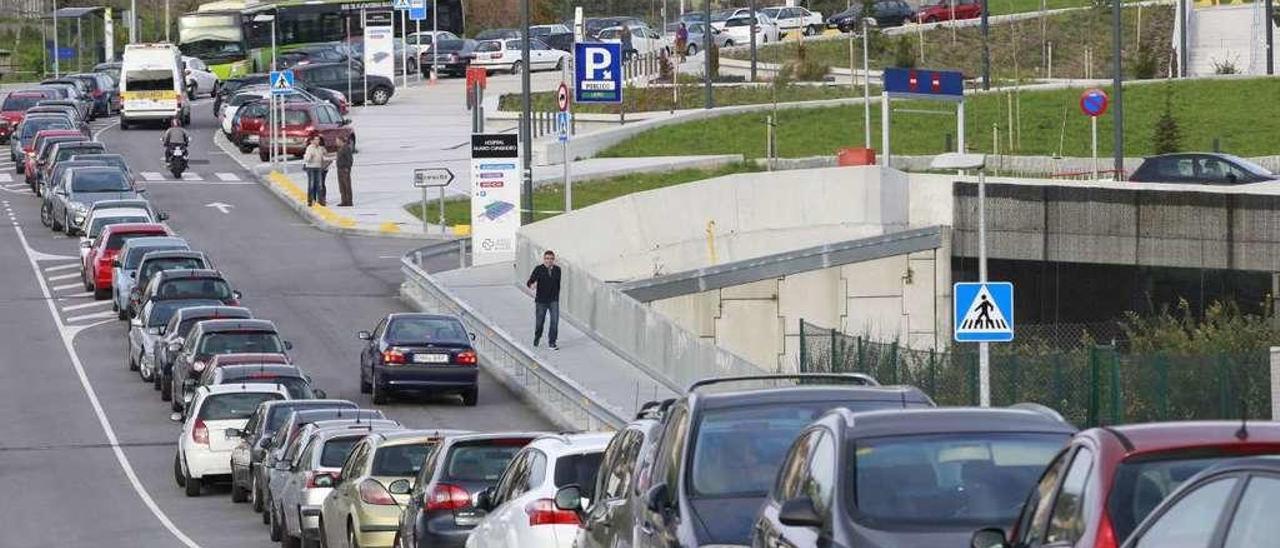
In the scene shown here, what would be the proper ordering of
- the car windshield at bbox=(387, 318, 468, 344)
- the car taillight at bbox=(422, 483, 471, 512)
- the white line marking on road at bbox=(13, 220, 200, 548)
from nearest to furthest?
the car taillight at bbox=(422, 483, 471, 512) → the white line marking on road at bbox=(13, 220, 200, 548) → the car windshield at bbox=(387, 318, 468, 344)

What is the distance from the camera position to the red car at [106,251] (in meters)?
46.0

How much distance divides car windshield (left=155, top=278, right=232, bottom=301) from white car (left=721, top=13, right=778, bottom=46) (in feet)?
193

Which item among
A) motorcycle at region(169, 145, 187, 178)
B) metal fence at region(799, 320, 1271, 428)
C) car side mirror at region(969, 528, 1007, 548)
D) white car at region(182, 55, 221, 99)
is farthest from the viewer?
white car at region(182, 55, 221, 99)

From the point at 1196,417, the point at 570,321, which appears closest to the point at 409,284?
the point at 570,321

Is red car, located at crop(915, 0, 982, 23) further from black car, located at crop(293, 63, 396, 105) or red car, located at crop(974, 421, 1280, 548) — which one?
red car, located at crop(974, 421, 1280, 548)

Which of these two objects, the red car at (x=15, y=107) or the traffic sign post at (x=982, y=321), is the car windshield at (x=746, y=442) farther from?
the red car at (x=15, y=107)

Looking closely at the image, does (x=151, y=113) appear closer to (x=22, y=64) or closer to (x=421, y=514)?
(x=22, y=64)

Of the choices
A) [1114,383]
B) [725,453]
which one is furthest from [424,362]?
[725,453]

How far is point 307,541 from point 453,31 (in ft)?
301

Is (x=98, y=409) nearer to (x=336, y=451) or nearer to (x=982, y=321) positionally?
(x=336, y=451)

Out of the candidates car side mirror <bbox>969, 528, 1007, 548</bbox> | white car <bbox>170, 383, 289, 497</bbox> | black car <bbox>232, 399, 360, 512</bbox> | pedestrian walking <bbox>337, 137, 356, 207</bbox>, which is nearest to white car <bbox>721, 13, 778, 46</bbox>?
pedestrian walking <bbox>337, 137, 356, 207</bbox>

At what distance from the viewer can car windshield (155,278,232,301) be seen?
4006cm

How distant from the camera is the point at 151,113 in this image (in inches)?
3145

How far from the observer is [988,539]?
8.99 metres
